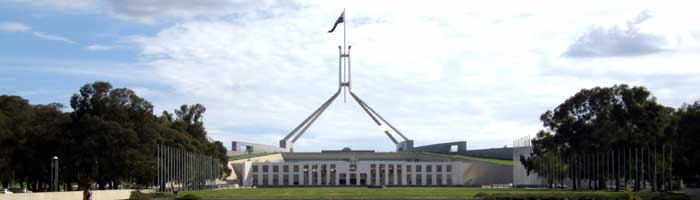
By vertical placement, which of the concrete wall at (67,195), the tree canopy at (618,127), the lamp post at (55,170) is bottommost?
the concrete wall at (67,195)

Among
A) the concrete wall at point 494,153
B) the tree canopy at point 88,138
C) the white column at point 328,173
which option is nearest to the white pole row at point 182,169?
the tree canopy at point 88,138

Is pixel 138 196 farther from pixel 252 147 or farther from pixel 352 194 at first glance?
pixel 252 147

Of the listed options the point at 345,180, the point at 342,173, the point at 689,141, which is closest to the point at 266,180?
the point at 342,173

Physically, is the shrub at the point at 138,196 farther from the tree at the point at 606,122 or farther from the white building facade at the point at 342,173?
the white building facade at the point at 342,173

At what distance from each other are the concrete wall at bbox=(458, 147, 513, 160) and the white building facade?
20408 mm

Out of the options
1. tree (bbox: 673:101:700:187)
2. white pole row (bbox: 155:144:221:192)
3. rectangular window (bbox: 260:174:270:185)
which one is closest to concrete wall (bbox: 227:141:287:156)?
rectangular window (bbox: 260:174:270:185)

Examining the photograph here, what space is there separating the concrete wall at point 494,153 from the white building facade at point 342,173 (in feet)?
67.0

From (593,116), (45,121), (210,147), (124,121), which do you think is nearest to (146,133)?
(124,121)

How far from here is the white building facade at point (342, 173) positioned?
106 metres

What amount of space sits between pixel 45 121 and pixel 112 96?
4.39 m

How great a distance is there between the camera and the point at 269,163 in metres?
107

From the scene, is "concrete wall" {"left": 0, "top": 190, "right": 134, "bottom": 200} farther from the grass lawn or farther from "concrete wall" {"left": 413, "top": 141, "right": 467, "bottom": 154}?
"concrete wall" {"left": 413, "top": 141, "right": 467, "bottom": 154}

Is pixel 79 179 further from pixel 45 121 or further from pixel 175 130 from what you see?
pixel 175 130

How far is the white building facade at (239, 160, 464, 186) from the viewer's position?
10569cm
